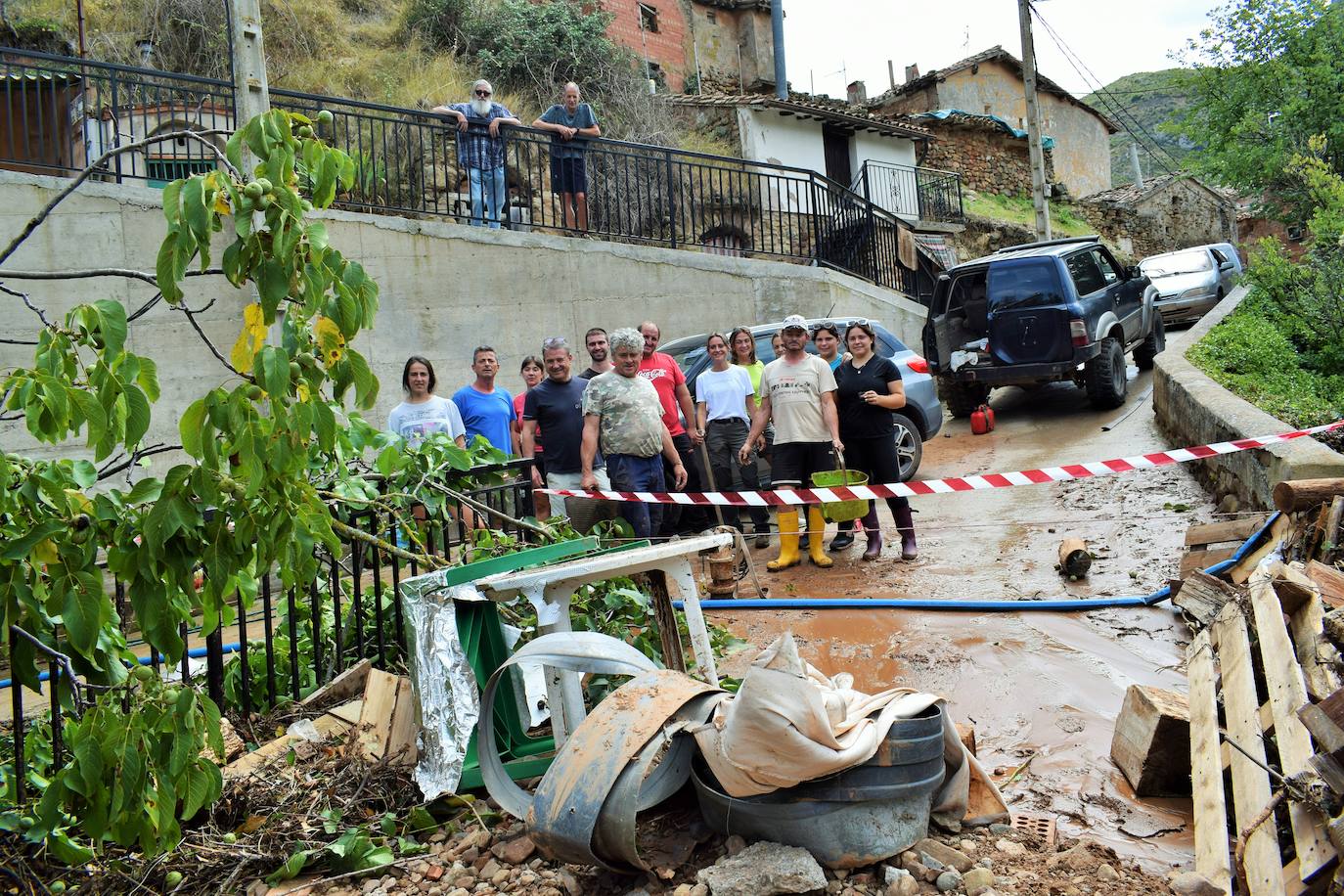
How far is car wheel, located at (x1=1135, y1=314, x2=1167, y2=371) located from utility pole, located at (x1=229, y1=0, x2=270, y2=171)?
12.2 meters

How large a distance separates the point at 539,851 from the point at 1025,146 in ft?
119

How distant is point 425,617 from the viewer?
3949 millimetres

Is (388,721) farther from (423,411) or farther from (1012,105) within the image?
(1012,105)

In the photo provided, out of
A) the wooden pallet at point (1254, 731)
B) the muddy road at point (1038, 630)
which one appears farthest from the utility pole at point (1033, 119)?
the wooden pallet at point (1254, 731)

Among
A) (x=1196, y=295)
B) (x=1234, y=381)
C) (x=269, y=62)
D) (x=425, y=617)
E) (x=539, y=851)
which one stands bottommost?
(x=539, y=851)

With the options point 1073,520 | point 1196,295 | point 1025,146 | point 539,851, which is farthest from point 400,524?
point 1025,146

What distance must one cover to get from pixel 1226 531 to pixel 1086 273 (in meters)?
7.57

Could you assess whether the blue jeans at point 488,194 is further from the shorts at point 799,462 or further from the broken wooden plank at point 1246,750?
the broken wooden plank at point 1246,750

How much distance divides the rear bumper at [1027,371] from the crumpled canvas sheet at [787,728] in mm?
9853

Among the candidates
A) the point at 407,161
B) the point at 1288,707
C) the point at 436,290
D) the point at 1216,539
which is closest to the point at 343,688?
the point at 1288,707

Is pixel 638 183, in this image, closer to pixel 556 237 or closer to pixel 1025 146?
pixel 556 237

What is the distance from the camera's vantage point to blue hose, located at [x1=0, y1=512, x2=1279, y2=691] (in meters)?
5.71

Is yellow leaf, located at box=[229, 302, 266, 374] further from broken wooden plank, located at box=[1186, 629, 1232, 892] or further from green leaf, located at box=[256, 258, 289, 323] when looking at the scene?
broken wooden plank, located at box=[1186, 629, 1232, 892]

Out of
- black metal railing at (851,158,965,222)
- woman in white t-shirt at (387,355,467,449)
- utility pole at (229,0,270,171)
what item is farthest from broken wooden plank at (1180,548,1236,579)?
black metal railing at (851,158,965,222)
